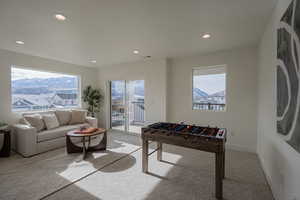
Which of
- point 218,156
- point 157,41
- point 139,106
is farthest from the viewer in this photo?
point 139,106

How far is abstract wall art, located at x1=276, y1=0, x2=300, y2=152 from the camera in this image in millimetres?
1211

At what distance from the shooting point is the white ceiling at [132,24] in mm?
1850

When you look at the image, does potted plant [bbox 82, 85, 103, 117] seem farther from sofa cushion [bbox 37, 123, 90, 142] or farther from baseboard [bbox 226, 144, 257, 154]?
baseboard [bbox 226, 144, 257, 154]

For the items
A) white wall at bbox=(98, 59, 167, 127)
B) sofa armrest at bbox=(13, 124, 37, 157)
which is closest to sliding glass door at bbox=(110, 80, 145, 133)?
white wall at bbox=(98, 59, 167, 127)

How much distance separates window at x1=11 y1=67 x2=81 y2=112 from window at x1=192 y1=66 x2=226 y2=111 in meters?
4.39

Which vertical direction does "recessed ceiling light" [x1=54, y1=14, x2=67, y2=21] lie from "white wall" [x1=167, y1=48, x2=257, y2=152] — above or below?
above

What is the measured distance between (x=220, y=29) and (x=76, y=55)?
12.5 ft

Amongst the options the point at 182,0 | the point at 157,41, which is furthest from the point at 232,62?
the point at 182,0

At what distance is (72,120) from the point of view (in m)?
4.49

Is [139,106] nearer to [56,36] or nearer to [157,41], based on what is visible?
[157,41]

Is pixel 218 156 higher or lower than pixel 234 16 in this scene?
lower

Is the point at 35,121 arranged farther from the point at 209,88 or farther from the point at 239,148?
the point at 239,148

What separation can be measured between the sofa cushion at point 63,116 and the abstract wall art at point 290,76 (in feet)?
16.5

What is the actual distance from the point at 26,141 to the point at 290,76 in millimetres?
4589
